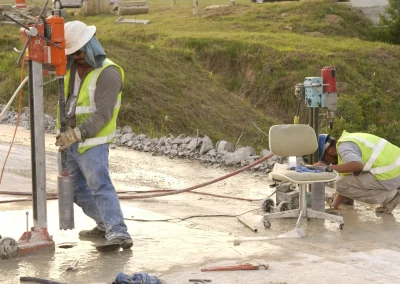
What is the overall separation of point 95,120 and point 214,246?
1.53 meters

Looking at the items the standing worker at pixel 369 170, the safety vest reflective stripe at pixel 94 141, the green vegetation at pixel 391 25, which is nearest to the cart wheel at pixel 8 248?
the safety vest reflective stripe at pixel 94 141

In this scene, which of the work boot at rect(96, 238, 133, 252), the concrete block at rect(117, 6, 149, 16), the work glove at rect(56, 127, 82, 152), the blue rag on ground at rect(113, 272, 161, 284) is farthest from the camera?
the concrete block at rect(117, 6, 149, 16)

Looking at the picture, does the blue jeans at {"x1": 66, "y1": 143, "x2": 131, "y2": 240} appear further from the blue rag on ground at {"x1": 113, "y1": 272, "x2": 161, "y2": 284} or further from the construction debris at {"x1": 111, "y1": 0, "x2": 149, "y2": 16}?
the construction debris at {"x1": 111, "y1": 0, "x2": 149, "y2": 16}

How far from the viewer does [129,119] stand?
18.5 m

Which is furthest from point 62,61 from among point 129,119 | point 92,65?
point 129,119

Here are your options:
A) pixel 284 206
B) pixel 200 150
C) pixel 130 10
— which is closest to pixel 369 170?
pixel 284 206

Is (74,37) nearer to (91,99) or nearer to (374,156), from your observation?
(91,99)

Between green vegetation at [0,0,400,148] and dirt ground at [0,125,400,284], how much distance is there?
6.22 meters

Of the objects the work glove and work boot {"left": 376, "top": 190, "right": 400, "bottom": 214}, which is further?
work boot {"left": 376, "top": 190, "right": 400, "bottom": 214}

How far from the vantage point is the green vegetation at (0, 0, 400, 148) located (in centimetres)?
1931

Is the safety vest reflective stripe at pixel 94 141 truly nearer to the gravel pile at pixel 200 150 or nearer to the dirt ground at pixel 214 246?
the dirt ground at pixel 214 246

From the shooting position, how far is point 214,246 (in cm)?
677

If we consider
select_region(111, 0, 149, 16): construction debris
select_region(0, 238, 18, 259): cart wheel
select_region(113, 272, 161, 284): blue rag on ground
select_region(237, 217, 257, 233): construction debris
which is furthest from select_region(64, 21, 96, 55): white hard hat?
select_region(111, 0, 149, 16): construction debris

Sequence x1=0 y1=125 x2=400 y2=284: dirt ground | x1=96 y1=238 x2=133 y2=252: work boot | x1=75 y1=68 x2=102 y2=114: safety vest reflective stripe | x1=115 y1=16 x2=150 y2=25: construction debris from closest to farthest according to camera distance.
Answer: x1=0 y1=125 x2=400 y2=284: dirt ground → x1=96 y1=238 x2=133 y2=252: work boot → x1=75 y1=68 x2=102 y2=114: safety vest reflective stripe → x1=115 y1=16 x2=150 y2=25: construction debris
